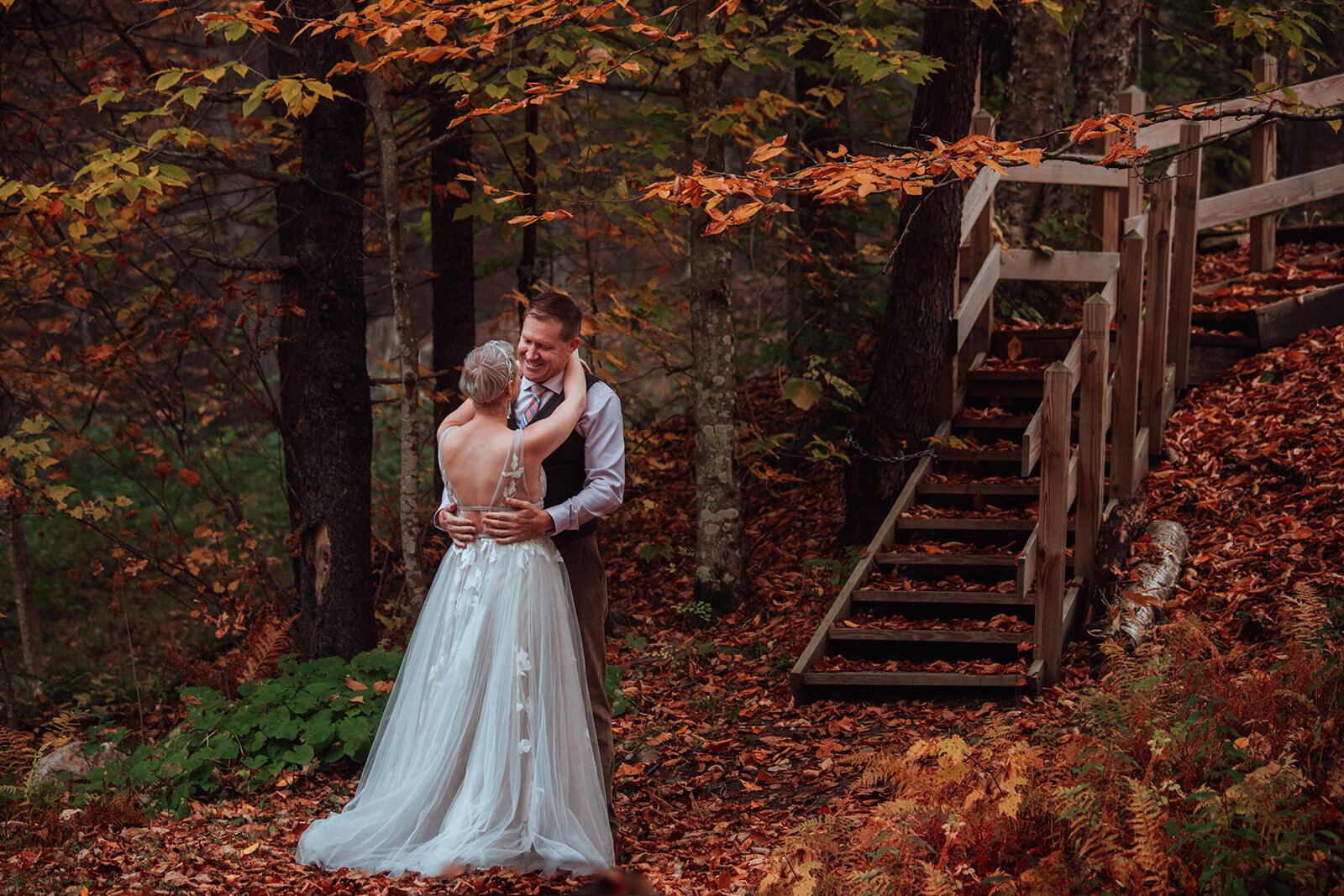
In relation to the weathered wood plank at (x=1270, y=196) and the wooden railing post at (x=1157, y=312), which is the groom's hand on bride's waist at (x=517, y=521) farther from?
→ the weathered wood plank at (x=1270, y=196)

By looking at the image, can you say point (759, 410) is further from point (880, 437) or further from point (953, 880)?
point (953, 880)

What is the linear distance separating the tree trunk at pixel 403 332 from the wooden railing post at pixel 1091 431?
3.98 meters

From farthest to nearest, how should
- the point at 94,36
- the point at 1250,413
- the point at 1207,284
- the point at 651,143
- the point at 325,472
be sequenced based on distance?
the point at 94,36 → the point at 1207,284 → the point at 651,143 → the point at 1250,413 → the point at 325,472

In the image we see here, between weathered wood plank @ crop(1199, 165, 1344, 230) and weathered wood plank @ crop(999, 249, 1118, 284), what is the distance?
43.8 inches

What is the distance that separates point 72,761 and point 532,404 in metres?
3.59

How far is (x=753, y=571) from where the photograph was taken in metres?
8.67

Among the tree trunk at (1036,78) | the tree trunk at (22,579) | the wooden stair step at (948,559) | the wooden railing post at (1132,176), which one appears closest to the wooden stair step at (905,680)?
Answer: the wooden stair step at (948,559)

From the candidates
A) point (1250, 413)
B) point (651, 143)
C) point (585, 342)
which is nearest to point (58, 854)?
point (585, 342)

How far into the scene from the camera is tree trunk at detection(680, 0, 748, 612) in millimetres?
7590

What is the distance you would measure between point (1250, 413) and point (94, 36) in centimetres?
1148

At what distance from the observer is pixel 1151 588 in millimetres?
6430

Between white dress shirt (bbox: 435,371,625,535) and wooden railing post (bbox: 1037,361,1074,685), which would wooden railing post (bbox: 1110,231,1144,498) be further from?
white dress shirt (bbox: 435,371,625,535)

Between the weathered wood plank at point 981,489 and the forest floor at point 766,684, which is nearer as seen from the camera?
the forest floor at point 766,684

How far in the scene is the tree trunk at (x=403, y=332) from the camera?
6629mm
